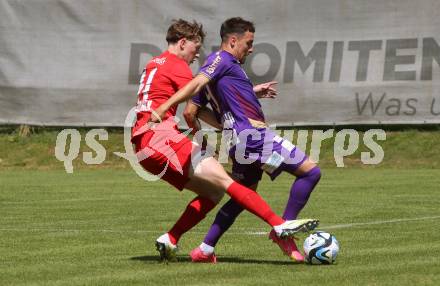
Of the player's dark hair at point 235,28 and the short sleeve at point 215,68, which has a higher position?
the player's dark hair at point 235,28

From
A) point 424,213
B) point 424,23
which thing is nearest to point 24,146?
point 424,23

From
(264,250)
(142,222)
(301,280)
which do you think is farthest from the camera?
(142,222)

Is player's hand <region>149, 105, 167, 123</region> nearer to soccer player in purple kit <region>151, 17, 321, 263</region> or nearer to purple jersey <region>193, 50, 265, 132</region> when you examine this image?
soccer player in purple kit <region>151, 17, 321, 263</region>

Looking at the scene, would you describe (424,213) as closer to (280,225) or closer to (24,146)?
(280,225)

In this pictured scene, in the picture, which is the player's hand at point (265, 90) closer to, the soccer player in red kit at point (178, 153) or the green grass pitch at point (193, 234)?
the soccer player in red kit at point (178, 153)

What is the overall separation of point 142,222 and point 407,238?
341 centimetres

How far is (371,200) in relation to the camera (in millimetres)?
14266

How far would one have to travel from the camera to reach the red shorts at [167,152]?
27.2 ft

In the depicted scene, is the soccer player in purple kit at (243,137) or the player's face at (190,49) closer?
the soccer player in purple kit at (243,137)

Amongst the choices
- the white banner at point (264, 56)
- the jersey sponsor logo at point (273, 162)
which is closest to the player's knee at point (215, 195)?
the jersey sponsor logo at point (273, 162)

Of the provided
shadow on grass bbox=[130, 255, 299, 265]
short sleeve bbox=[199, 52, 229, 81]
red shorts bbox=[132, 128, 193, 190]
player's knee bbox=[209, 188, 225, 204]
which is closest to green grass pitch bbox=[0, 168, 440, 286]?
shadow on grass bbox=[130, 255, 299, 265]

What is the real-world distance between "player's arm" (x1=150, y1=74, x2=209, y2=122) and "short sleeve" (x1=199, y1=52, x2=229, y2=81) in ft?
0.19

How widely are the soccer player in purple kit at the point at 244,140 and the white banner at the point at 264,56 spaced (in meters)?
11.7

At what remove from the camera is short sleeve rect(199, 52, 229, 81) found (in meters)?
8.27
